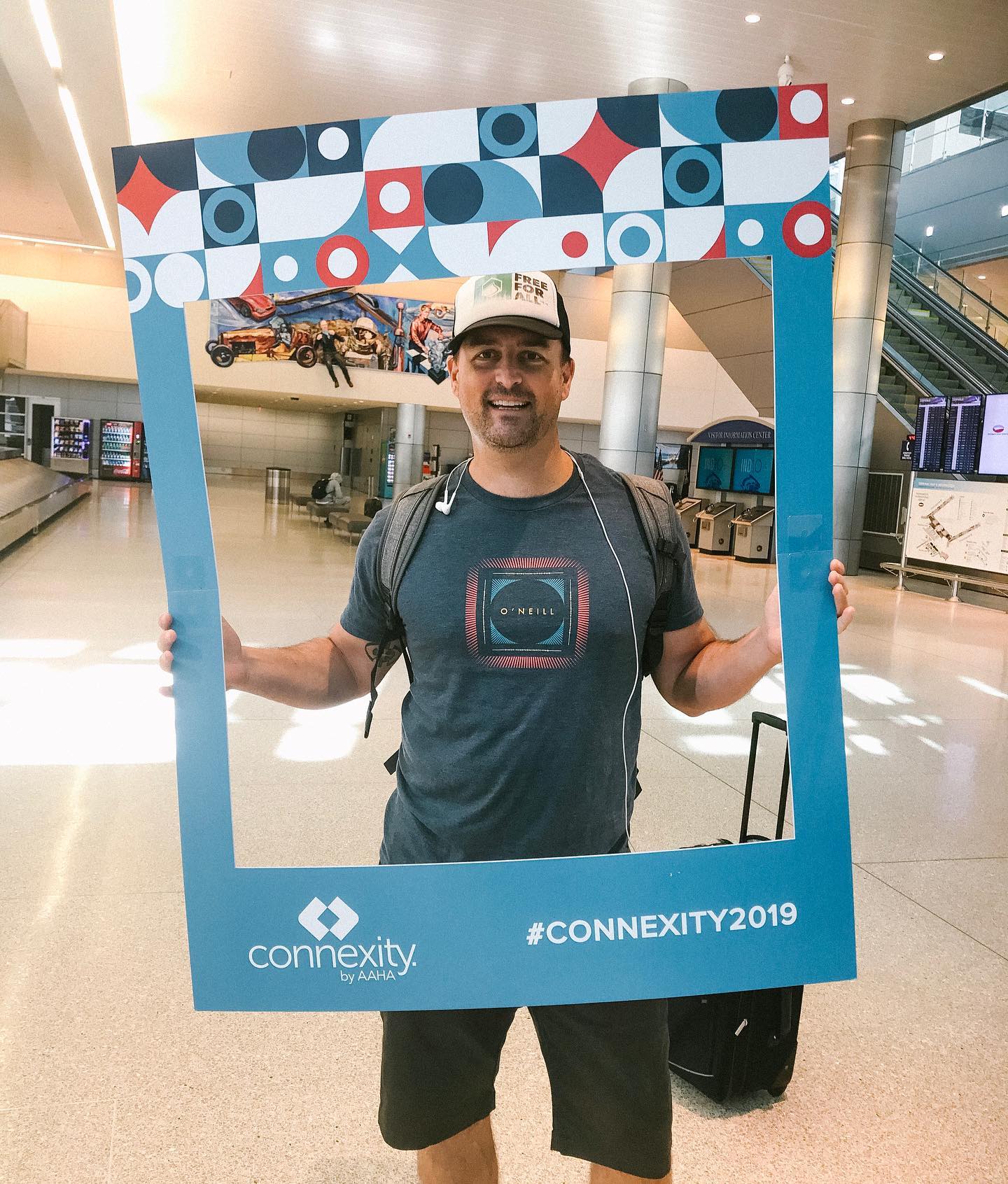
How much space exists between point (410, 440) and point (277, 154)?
2539 centimetres

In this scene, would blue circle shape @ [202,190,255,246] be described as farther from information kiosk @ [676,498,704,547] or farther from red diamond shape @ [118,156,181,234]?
information kiosk @ [676,498,704,547]

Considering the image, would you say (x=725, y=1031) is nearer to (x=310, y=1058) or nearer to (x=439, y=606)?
(x=310, y=1058)

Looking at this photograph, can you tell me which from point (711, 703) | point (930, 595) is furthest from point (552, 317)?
point (930, 595)

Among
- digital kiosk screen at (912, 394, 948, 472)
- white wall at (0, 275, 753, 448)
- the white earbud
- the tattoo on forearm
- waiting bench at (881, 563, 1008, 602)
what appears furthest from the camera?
white wall at (0, 275, 753, 448)

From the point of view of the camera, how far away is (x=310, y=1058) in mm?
2629

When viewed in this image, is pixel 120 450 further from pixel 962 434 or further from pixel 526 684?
pixel 526 684

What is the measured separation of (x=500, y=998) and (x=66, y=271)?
27.7 m

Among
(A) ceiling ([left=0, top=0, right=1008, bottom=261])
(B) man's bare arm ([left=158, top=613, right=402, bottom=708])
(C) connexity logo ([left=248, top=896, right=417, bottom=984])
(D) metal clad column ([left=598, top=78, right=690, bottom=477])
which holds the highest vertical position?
(A) ceiling ([left=0, top=0, right=1008, bottom=261])

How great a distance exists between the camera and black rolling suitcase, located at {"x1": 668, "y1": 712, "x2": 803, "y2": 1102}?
2533 millimetres

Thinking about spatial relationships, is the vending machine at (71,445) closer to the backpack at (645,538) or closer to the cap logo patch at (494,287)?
the backpack at (645,538)

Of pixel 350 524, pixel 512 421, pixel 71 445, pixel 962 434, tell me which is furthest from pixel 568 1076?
pixel 71 445

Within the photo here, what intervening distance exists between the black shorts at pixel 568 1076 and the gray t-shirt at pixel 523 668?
280mm

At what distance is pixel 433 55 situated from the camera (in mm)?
13172

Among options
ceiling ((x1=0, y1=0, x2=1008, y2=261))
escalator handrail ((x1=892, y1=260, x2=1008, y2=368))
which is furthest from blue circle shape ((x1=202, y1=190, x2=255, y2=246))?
escalator handrail ((x1=892, y1=260, x2=1008, y2=368))
